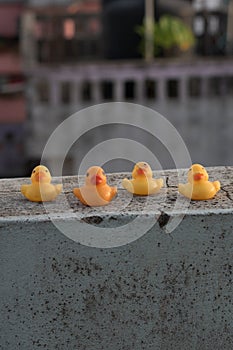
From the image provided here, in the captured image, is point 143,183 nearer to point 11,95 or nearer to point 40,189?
point 40,189

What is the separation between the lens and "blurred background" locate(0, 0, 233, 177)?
7.34 meters

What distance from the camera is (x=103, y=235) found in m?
1.84

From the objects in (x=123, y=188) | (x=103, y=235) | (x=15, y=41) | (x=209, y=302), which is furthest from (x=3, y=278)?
(x=15, y=41)

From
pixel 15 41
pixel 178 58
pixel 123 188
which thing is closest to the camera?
pixel 123 188

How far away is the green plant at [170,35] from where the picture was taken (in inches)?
316

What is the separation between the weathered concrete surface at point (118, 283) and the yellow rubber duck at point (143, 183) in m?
0.07

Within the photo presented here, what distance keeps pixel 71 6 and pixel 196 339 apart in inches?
354

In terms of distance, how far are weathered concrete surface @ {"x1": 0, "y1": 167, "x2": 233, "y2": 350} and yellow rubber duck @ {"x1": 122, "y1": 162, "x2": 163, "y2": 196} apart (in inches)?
2.6

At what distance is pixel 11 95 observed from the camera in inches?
334

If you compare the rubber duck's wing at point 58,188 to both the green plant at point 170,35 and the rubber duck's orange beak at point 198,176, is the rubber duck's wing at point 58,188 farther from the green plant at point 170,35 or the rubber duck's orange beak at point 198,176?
the green plant at point 170,35

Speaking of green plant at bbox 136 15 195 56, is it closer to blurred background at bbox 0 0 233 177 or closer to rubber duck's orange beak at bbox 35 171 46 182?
blurred background at bbox 0 0 233 177

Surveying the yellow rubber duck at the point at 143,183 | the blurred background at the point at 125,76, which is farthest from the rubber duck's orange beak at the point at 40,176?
the blurred background at the point at 125,76

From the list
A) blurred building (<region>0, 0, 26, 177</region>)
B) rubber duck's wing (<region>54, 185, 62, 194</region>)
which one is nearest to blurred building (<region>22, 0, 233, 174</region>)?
blurred building (<region>0, 0, 26, 177</region>)

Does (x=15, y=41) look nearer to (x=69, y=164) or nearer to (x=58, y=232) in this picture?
(x=69, y=164)
